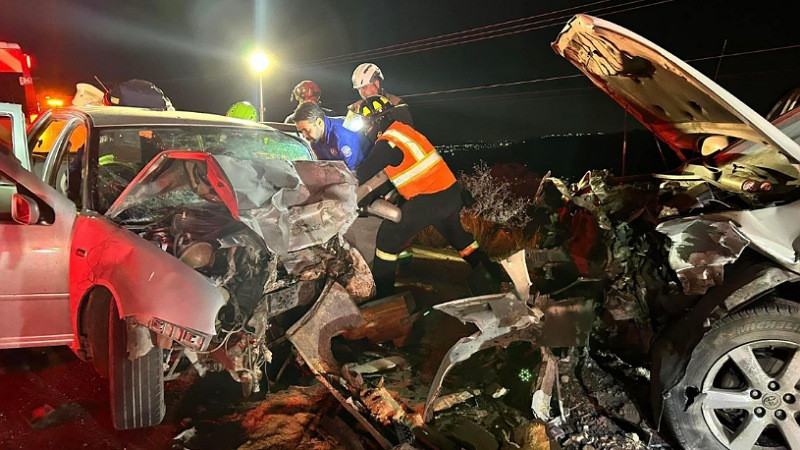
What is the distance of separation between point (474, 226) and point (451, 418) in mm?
7409

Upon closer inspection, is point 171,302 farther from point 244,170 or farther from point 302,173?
point 302,173

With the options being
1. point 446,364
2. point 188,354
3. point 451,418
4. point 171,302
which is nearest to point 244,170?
point 171,302

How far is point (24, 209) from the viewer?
2.86 meters

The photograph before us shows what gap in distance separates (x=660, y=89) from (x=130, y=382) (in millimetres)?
3424

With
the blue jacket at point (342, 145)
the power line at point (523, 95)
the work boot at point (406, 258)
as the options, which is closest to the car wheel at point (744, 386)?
the work boot at point (406, 258)

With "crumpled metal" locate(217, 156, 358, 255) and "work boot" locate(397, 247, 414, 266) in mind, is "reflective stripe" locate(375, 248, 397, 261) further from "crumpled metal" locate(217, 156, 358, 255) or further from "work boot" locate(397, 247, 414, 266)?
"crumpled metal" locate(217, 156, 358, 255)

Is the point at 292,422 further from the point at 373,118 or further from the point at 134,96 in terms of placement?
the point at 134,96

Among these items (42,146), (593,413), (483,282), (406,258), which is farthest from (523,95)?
(593,413)

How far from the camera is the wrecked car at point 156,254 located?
8.70 ft

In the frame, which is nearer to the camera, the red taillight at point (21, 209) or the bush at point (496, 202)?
the red taillight at point (21, 209)

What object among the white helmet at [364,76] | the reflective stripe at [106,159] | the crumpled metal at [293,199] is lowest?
the crumpled metal at [293,199]

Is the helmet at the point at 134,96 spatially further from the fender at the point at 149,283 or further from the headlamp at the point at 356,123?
the fender at the point at 149,283

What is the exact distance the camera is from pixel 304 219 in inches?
127

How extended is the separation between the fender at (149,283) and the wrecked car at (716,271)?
2.33 m
